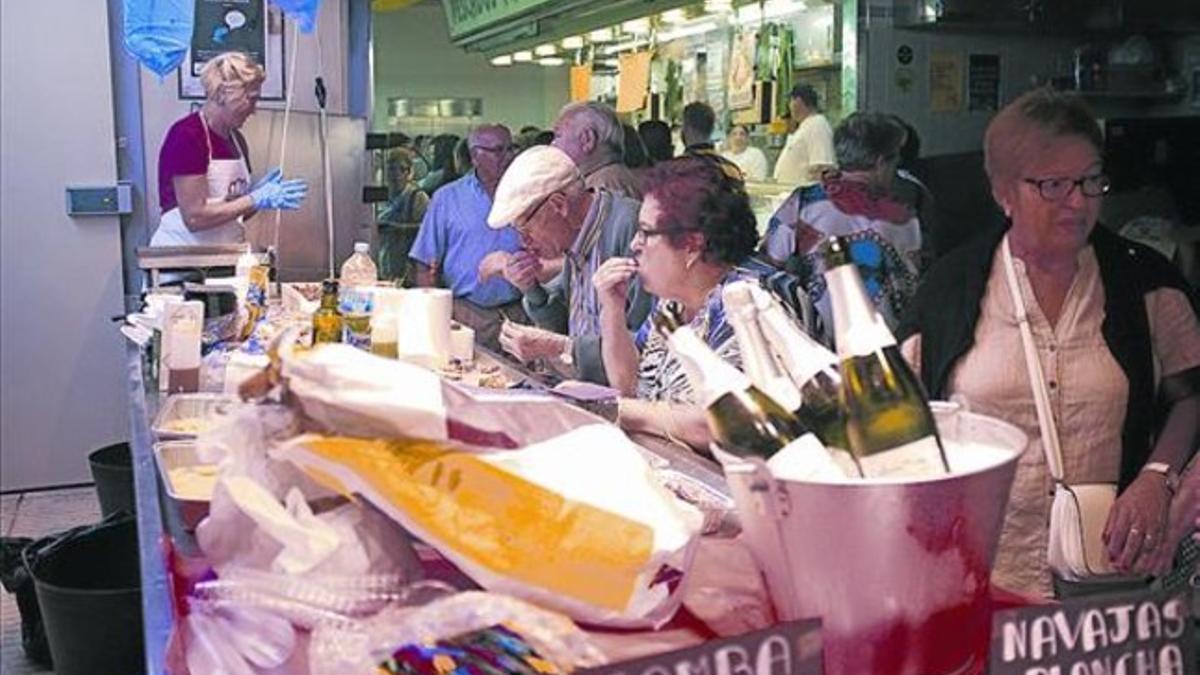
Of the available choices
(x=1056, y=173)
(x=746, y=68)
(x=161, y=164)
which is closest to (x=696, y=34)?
(x=746, y=68)

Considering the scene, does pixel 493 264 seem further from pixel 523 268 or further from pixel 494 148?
pixel 494 148

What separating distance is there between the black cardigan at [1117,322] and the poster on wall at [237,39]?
426cm

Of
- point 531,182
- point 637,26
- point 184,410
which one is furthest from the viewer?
point 637,26

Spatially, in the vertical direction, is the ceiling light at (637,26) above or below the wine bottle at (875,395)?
above

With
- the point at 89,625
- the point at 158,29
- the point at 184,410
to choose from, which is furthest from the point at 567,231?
the point at 158,29

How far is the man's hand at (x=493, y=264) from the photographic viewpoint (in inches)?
159

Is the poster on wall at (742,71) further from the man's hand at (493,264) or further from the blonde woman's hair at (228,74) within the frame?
the blonde woman's hair at (228,74)

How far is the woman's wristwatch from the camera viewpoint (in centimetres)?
227

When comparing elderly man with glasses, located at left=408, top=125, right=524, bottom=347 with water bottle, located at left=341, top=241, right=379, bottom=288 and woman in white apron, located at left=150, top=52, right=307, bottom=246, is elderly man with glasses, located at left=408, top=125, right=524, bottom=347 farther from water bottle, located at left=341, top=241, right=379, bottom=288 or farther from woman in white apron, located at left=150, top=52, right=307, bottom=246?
water bottle, located at left=341, top=241, right=379, bottom=288

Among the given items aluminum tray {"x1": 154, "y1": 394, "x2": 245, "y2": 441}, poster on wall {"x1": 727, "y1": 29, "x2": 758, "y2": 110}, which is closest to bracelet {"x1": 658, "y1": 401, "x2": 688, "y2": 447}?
aluminum tray {"x1": 154, "y1": 394, "x2": 245, "y2": 441}

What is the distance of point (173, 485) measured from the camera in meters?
1.67

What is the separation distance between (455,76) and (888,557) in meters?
8.62

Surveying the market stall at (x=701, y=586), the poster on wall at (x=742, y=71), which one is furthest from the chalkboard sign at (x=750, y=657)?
the poster on wall at (x=742, y=71)

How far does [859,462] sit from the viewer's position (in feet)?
3.27
